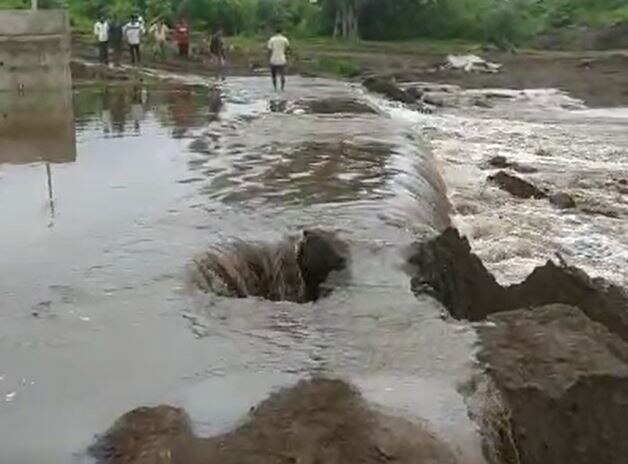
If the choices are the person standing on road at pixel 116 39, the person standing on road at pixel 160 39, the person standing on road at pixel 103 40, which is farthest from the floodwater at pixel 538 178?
the person standing on road at pixel 160 39

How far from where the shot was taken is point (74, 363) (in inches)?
238

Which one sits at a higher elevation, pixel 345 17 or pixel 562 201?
pixel 345 17

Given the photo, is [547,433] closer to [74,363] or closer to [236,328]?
[236,328]

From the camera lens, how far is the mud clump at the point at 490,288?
7.26 m

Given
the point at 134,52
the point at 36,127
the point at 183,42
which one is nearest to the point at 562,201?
the point at 36,127

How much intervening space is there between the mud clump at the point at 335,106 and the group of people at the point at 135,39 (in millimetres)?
9296

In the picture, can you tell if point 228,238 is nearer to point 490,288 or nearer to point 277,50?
point 490,288

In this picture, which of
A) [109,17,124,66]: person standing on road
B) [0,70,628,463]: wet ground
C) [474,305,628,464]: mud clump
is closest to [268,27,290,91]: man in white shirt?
[0,70,628,463]: wet ground

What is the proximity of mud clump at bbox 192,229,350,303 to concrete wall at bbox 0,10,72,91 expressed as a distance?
12.9 metres

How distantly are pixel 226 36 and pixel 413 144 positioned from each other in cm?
3330

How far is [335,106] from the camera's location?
22.0m

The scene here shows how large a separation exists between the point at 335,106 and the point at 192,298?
49.9ft

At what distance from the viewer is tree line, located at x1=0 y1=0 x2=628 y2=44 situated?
157ft

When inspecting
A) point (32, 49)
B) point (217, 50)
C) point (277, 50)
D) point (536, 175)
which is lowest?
point (536, 175)
